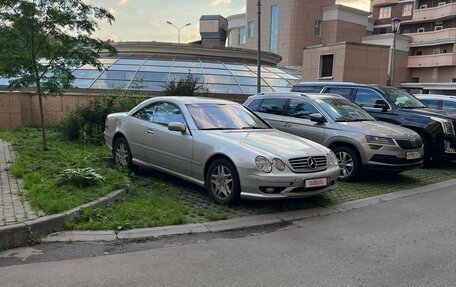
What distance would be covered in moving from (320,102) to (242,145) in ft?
12.1

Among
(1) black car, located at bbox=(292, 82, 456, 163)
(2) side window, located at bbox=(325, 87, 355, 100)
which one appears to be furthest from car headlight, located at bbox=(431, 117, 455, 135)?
(2) side window, located at bbox=(325, 87, 355, 100)

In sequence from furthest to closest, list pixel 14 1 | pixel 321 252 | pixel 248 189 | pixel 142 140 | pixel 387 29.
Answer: pixel 387 29 < pixel 14 1 < pixel 142 140 < pixel 248 189 < pixel 321 252

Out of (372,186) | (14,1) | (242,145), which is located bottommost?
(372,186)

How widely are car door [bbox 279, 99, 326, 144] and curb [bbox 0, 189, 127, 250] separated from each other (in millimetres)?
5184

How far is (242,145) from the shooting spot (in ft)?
21.0

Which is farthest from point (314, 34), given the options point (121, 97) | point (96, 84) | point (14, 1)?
point (14, 1)

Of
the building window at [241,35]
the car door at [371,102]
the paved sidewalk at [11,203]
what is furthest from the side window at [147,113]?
the building window at [241,35]

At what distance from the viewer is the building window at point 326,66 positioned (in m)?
24.4

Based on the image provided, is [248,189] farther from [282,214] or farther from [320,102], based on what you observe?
[320,102]

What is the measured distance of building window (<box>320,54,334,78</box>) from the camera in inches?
960

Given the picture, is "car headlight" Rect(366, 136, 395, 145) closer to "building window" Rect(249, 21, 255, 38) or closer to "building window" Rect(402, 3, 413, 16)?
"building window" Rect(249, 21, 255, 38)

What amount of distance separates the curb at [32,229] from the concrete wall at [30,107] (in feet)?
31.4

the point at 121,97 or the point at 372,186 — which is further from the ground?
the point at 121,97

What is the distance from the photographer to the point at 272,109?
33.9 ft
